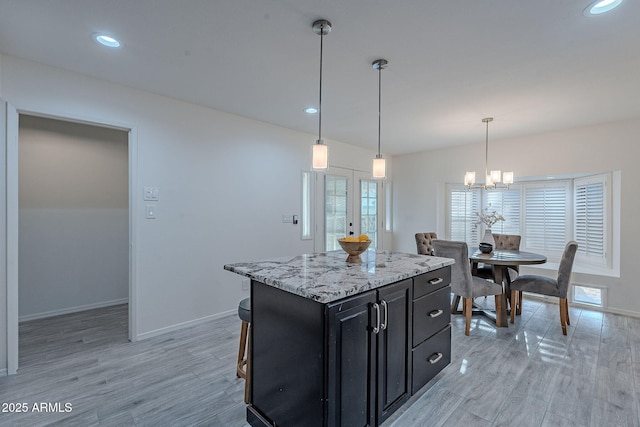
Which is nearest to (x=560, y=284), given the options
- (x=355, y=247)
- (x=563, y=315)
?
(x=563, y=315)

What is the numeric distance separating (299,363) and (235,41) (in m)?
2.07

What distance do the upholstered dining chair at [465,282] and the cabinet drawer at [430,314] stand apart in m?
0.94

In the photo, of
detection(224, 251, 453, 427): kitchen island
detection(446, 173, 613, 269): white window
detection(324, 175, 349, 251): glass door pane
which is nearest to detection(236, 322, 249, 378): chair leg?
detection(224, 251, 453, 427): kitchen island

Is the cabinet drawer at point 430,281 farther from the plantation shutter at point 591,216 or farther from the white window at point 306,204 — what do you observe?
the plantation shutter at point 591,216

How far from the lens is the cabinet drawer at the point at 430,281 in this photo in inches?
75.5

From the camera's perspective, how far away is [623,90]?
279 cm

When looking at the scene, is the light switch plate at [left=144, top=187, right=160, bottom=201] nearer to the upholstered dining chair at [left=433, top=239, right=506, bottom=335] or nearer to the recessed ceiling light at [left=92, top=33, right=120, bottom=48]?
the recessed ceiling light at [left=92, top=33, right=120, bottom=48]

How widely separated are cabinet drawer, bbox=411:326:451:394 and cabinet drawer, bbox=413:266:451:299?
349 mm

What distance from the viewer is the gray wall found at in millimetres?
3422

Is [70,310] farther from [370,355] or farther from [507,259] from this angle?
[507,259]

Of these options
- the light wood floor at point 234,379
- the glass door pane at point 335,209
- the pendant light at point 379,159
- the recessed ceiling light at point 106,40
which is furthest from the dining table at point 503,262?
the recessed ceiling light at point 106,40

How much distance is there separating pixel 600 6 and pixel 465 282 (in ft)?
7.82

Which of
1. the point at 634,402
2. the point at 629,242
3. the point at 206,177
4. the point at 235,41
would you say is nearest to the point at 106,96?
the point at 206,177

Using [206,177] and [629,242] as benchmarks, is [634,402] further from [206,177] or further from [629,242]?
[206,177]
